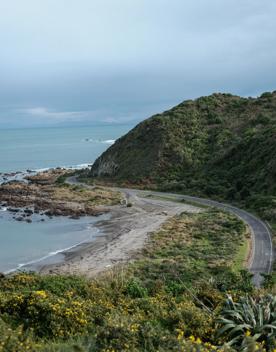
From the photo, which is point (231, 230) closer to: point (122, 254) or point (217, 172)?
point (122, 254)

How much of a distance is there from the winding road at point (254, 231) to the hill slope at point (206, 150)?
340 centimetres

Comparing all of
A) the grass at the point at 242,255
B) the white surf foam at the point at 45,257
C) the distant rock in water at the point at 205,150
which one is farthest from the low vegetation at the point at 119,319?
the distant rock in water at the point at 205,150

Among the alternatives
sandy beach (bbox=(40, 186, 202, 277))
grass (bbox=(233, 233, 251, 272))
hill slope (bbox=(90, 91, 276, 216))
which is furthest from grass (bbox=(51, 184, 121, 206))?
grass (bbox=(233, 233, 251, 272))

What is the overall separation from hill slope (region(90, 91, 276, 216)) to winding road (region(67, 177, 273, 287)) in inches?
134

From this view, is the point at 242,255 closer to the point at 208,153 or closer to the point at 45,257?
the point at 45,257

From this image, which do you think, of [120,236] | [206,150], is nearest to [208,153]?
[206,150]

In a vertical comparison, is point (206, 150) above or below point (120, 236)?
above

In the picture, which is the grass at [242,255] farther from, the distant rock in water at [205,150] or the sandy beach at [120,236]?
the distant rock in water at [205,150]

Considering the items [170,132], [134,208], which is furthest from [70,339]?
[170,132]

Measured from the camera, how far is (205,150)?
8288 centimetres

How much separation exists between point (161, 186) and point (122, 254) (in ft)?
123

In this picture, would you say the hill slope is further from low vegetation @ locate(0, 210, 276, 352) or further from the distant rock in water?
low vegetation @ locate(0, 210, 276, 352)

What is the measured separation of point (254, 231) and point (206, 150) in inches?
1642

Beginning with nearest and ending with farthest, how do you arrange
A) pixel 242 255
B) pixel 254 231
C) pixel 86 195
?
pixel 242 255
pixel 254 231
pixel 86 195
